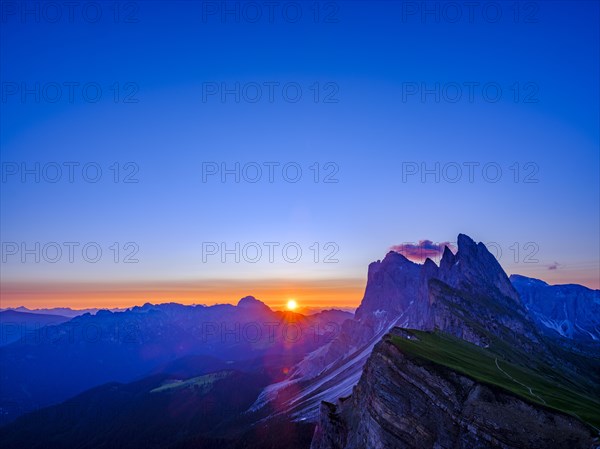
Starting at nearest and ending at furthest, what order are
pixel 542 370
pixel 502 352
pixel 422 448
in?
pixel 422 448 < pixel 502 352 < pixel 542 370

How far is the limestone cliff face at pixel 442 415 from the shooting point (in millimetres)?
63906

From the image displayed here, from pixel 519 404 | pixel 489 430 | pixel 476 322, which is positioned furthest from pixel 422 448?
pixel 476 322

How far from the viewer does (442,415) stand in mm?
69500

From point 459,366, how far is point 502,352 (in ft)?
268

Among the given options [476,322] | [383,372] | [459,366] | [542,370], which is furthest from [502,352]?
[383,372]

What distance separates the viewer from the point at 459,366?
3216 inches

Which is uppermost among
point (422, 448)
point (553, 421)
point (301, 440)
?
point (553, 421)

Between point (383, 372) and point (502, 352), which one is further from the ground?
point (383, 372)

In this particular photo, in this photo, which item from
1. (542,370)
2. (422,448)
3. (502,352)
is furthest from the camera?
(542,370)

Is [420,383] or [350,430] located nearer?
[420,383]

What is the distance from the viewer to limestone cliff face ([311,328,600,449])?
63906 mm

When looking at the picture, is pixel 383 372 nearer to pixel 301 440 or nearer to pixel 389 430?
pixel 389 430

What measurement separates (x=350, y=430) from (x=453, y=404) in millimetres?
24665

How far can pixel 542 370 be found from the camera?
16112cm
